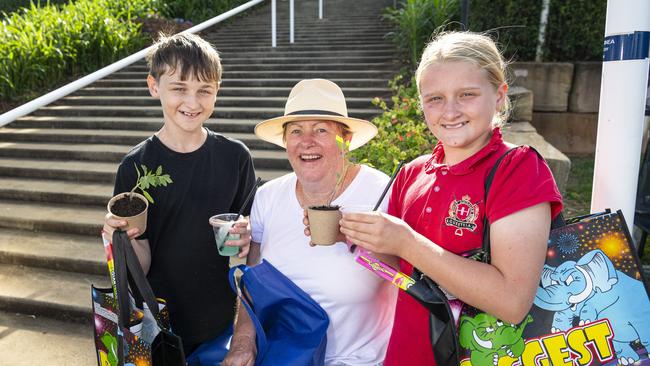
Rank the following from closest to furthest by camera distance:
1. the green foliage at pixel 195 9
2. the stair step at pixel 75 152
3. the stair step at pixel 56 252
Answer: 1. the stair step at pixel 56 252
2. the stair step at pixel 75 152
3. the green foliage at pixel 195 9

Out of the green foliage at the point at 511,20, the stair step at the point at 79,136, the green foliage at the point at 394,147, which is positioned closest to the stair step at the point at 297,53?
the green foliage at the point at 511,20

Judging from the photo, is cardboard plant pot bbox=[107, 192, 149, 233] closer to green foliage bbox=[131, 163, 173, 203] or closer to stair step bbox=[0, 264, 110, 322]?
green foliage bbox=[131, 163, 173, 203]

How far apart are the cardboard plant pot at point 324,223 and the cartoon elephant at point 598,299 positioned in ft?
2.02

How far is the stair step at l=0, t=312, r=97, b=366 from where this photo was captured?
3354 mm

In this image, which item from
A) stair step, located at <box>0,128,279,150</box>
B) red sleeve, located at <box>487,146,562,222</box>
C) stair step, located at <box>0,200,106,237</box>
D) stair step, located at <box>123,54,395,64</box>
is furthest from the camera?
stair step, located at <box>123,54,395,64</box>

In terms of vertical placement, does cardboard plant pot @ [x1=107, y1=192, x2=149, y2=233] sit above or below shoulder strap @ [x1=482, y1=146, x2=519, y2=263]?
below

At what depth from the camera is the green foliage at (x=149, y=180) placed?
1877mm

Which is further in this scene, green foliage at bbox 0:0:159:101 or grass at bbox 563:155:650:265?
green foliage at bbox 0:0:159:101

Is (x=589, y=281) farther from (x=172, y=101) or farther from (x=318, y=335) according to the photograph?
(x=172, y=101)

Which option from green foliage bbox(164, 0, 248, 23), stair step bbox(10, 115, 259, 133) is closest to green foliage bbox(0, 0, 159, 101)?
stair step bbox(10, 115, 259, 133)

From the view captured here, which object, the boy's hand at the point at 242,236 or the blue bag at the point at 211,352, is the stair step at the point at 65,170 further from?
the boy's hand at the point at 242,236

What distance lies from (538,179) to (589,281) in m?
0.30

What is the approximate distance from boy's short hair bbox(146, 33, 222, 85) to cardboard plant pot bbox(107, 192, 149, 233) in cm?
57

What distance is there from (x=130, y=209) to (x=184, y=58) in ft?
2.28
